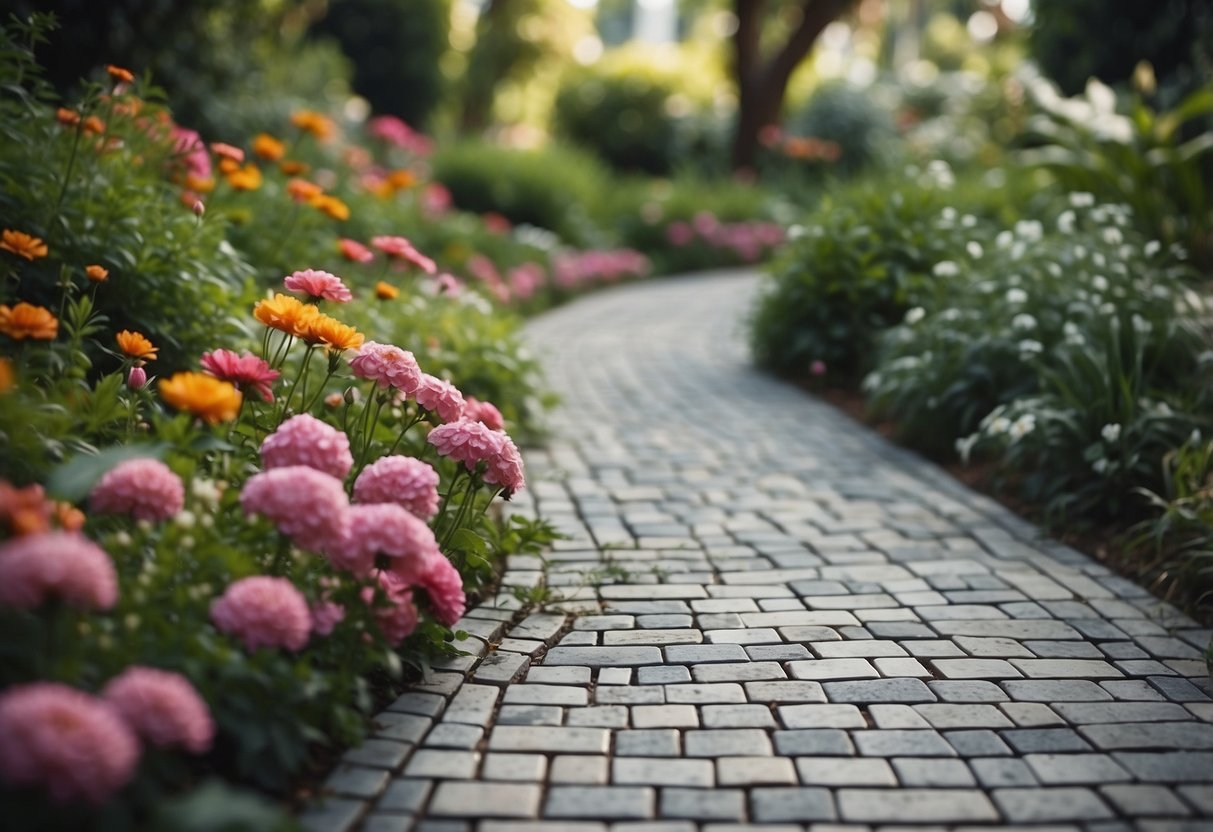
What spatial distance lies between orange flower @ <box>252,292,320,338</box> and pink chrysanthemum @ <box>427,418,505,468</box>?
40 cm

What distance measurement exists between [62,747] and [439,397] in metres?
1.40

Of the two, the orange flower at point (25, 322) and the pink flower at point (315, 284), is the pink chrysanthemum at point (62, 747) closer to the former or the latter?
the orange flower at point (25, 322)

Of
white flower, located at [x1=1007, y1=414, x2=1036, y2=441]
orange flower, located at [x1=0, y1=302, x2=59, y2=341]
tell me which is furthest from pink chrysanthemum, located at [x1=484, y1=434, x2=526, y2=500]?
white flower, located at [x1=1007, y1=414, x2=1036, y2=441]

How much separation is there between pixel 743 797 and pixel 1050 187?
645cm

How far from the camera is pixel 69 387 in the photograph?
8.09 ft

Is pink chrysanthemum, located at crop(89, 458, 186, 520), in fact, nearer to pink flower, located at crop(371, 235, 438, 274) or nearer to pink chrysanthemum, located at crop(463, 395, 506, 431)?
pink chrysanthemum, located at crop(463, 395, 506, 431)

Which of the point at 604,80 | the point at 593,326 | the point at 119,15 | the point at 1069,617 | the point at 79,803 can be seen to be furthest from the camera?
the point at 604,80

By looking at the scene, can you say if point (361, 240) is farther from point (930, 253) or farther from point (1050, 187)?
point (1050, 187)

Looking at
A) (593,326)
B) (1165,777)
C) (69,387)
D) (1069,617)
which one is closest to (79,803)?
(69,387)

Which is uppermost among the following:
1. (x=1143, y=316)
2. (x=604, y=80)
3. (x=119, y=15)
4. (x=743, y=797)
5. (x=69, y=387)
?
(x=604, y=80)

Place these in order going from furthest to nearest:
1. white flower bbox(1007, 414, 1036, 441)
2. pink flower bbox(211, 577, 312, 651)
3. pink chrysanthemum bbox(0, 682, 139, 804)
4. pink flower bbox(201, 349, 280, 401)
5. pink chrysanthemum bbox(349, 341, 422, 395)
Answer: white flower bbox(1007, 414, 1036, 441), pink chrysanthemum bbox(349, 341, 422, 395), pink flower bbox(201, 349, 280, 401), pink flower bbox(211, 577, 312, 651), pink chrysanthemum bbox(0, 682, 139, 804)

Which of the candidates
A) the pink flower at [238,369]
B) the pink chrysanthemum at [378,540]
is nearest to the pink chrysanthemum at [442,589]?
the pink chrysanthemum at [378,540]

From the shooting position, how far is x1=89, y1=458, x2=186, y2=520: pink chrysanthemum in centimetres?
208

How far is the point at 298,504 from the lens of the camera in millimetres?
2115
